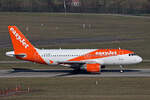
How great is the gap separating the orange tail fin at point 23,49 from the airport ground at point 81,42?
265 inches

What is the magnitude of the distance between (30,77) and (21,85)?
22.0ft

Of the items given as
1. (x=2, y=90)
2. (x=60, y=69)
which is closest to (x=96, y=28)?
(x=60, y=69)

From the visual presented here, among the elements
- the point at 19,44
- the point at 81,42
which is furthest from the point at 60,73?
the point at 81,42

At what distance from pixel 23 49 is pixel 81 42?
45.7 metres

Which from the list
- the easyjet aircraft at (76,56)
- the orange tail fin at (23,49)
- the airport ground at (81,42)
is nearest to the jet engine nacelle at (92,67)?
the easyjet aircraft at (76,56)

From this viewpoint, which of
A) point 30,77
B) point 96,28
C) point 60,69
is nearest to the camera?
point 30,77

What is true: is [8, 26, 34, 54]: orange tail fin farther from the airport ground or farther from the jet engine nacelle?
the jet engine nacelle

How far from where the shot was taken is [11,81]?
57.8 metres

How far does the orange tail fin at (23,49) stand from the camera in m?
65.7

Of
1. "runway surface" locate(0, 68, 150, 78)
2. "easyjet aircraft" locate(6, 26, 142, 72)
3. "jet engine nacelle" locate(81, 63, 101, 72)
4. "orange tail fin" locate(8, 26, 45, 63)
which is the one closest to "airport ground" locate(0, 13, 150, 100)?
"runway surface" locate(0, 68, 150, 78)

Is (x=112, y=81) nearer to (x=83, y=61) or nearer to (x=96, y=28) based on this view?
(x=83, y=61)

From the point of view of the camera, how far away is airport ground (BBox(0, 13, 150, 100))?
48.7 metres

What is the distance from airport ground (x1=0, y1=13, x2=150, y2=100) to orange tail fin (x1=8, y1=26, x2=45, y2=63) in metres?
6.72

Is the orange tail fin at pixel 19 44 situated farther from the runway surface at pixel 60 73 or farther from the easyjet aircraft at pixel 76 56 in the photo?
the runway surface at pixel 60 73
